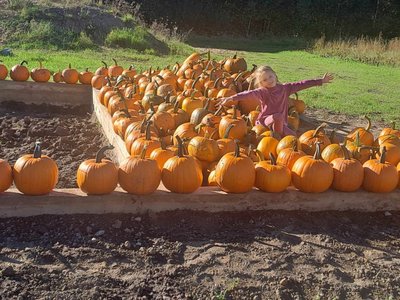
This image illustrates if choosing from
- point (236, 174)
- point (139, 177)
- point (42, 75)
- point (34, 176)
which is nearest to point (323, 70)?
point (42, 75)

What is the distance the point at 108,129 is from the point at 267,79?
6.89 feet

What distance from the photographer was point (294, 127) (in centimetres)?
629

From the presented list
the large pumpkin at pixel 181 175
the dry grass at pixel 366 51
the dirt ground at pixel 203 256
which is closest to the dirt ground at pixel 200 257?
the dirt ground at pixel 203 256

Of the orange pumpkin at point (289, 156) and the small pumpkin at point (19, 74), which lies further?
the small pumpkin at point (19, 74)

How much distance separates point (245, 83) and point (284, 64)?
1003 cm

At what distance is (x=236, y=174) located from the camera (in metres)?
4.06

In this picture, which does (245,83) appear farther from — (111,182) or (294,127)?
(111,182)

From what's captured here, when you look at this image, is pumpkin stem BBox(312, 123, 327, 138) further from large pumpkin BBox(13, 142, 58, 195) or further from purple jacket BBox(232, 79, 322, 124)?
large pumpkin BBox(13, 142, 58, 195)

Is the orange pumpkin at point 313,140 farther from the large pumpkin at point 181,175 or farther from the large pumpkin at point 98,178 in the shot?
the large pumpkin at point 98,178

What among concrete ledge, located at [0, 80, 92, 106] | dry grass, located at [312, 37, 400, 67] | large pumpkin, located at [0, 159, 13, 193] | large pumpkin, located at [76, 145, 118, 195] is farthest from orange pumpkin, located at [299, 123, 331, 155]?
dry grass, located at [312, 37, 400, 67]

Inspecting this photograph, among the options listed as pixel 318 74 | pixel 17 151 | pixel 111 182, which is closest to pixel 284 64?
pixel 318 74

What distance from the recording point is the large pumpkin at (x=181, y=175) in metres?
4.05

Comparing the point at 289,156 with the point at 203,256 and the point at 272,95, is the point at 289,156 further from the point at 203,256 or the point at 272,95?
the point at 272,95

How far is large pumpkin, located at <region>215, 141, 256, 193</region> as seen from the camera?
13.3 ft
